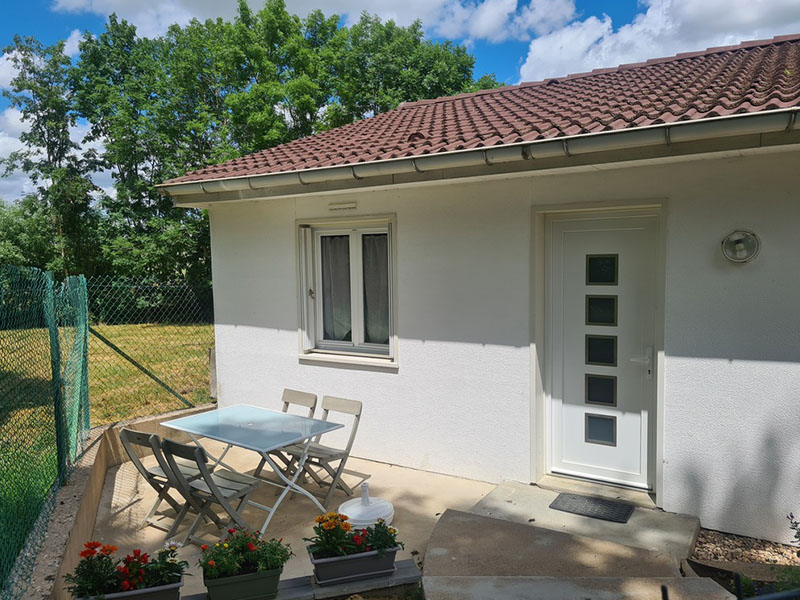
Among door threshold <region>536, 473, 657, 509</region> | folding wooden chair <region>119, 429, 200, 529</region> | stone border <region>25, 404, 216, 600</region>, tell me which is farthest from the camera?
door threshold <region>536, 473, 657, 509</region>

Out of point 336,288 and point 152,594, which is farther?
point 336,288

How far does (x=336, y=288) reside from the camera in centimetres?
722

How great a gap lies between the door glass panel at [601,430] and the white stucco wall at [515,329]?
0.61 metres

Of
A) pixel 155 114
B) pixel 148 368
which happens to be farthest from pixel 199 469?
pixel 155 114

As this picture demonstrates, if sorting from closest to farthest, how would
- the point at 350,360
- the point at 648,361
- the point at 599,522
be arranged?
the point at 599,522 → the point at 648,361 → the point at 350,360

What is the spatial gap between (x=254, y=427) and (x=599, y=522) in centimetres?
316

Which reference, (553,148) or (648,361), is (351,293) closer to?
(553,148)

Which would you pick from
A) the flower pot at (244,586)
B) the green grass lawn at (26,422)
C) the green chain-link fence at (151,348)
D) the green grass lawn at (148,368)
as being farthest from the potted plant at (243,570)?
the green grass lawn at (148,368)

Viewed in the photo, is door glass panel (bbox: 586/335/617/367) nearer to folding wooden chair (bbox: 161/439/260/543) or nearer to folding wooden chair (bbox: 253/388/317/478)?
folding wooden chair (bbox: 253/388/317/478)

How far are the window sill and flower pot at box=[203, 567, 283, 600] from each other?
3.21 m

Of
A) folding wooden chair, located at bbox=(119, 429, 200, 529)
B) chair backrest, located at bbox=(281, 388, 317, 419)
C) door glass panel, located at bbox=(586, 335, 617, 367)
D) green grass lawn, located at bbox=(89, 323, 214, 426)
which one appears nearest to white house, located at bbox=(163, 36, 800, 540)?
door glass panel, located at bbox=(586, 335, 617, 367)

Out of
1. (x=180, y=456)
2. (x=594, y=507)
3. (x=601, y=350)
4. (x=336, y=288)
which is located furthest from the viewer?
(x=336, y=288)

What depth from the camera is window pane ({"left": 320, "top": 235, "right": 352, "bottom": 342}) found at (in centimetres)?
712

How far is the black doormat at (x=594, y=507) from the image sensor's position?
4.88m
